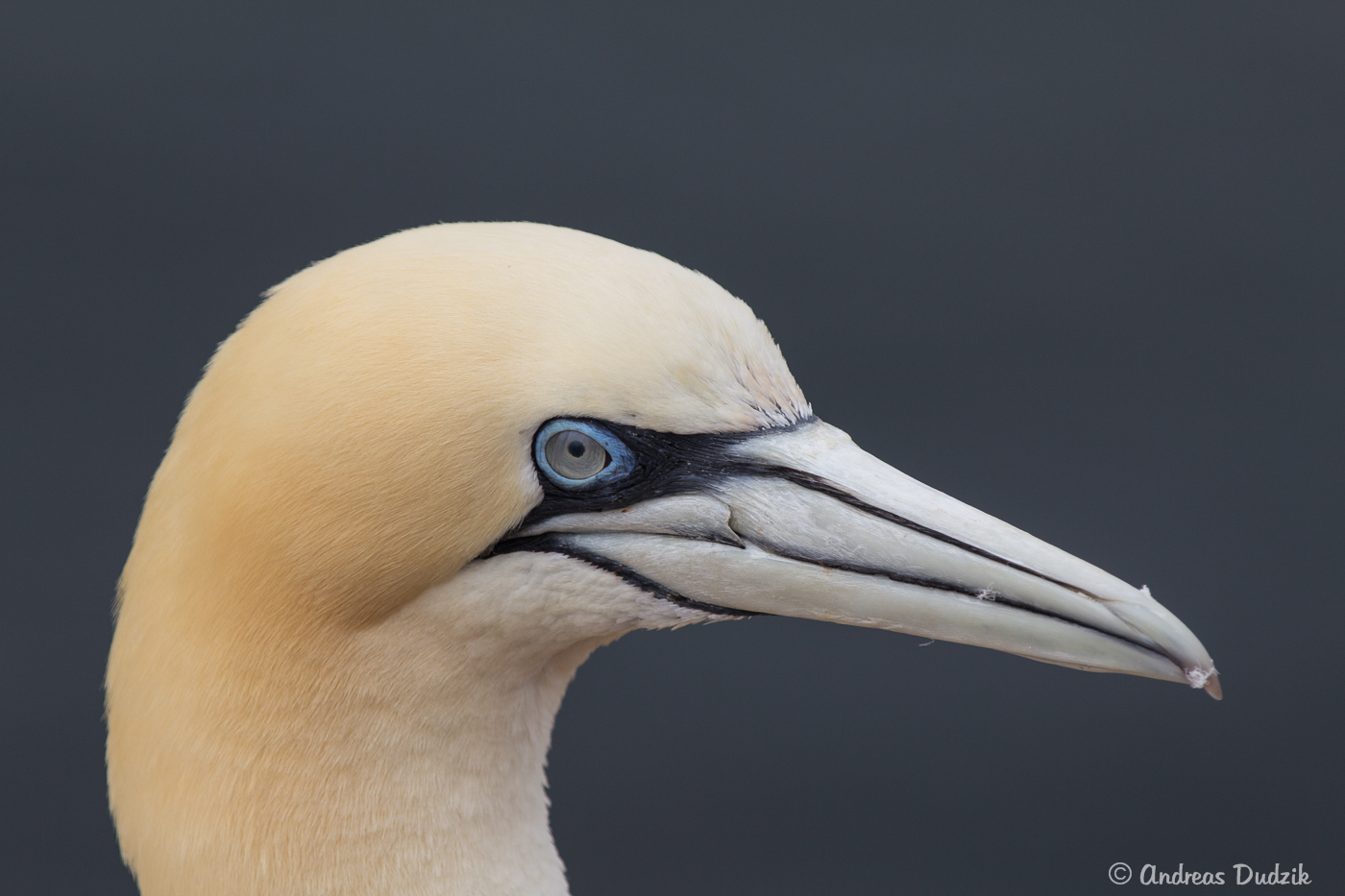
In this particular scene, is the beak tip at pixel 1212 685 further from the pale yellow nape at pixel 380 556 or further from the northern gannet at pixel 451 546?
the pale yellow nape at pixel 380 556

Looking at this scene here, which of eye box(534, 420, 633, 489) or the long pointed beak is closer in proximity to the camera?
eye box(534, 420, 633, 489)

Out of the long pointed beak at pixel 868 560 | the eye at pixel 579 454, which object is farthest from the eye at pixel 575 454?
the long pointed beak at pixel 868 560

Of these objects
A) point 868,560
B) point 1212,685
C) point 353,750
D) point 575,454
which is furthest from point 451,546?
point 1212,685

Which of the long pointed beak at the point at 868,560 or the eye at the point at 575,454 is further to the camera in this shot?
the long pointed beak at the point at 868,560

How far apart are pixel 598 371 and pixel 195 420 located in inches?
31.4

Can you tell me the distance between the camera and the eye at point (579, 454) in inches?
93.9

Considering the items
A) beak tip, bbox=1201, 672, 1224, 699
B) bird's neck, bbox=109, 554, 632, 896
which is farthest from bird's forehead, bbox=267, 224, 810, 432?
beak tip, bbox=1201, 672, 1224, 699

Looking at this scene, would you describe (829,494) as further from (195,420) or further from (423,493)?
(195,420)

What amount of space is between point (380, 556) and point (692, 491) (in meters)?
0.57

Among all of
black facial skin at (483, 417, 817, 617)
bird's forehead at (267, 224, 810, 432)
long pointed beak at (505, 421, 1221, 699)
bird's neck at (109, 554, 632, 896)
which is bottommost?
bird's neck at (109, 554, 632, 896)

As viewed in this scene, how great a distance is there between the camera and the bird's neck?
2551mm

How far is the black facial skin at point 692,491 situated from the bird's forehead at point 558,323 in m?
0.05

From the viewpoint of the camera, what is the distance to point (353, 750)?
264 cm

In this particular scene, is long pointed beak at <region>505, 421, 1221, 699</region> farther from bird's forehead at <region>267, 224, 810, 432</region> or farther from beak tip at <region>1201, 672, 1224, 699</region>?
bird's forehead at <region>267, 224, 810, 432</region>
